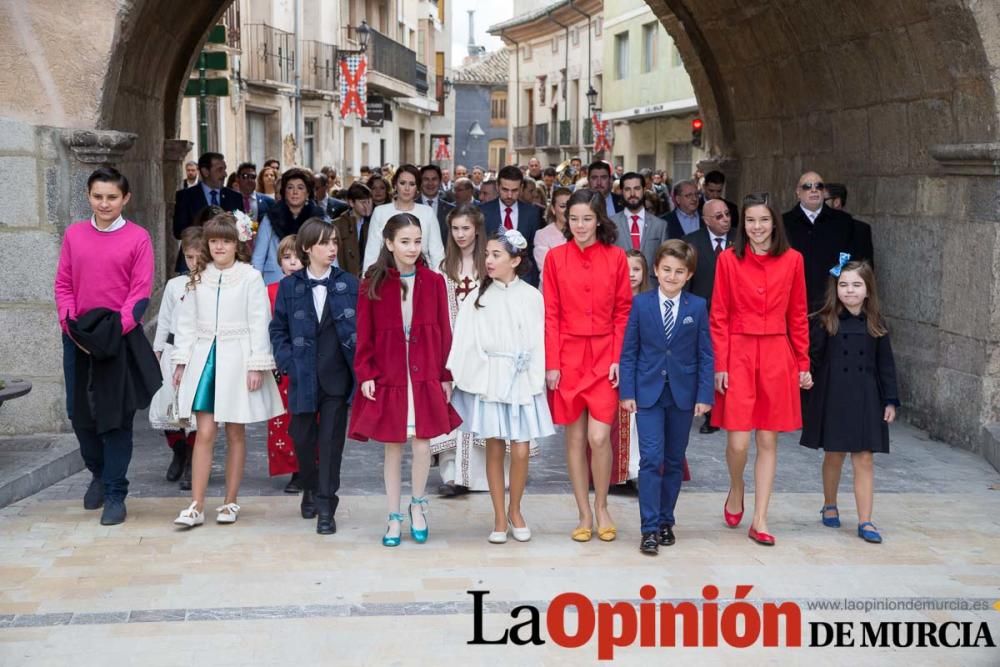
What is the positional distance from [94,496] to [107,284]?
1.11 m

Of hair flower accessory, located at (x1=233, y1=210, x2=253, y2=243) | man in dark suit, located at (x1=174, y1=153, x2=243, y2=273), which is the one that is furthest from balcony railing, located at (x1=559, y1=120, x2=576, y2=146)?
hair flower accessory, located at (x1=233, y1=210, x2=253, y2=243)

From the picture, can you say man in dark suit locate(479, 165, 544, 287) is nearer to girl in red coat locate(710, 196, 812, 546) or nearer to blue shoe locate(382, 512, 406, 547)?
girl in red coat locate(710, 196, 812, 546)

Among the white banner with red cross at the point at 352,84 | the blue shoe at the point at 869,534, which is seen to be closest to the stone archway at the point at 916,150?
the blue shoe at the point at 869,534

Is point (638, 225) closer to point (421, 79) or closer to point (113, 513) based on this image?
point (113, 513)

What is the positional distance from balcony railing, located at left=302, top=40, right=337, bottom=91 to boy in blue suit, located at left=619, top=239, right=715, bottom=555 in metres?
23.6

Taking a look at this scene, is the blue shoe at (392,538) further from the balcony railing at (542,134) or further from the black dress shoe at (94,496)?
the balcony railing at (542,134)

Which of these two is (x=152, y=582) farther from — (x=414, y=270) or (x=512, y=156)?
(x=512, y=156)

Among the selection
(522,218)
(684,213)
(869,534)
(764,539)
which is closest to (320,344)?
(764,539)

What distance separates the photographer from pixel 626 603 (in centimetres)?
536

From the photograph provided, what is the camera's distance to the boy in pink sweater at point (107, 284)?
6695mm

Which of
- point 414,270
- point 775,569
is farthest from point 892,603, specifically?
point 414,270

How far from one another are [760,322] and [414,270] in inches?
65.6

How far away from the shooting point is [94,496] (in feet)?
22.9

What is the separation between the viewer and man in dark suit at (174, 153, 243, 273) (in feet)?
37.8
